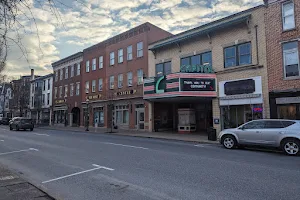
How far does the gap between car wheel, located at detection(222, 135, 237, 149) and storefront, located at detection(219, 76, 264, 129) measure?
548 cm

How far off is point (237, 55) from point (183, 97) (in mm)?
5416

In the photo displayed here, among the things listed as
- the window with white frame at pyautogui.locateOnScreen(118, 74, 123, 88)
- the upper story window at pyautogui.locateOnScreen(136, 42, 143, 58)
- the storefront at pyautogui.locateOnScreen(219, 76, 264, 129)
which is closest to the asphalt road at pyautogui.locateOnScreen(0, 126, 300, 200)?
the storefront at pyautogui.locateOnScreen(219, 76, 264, 129)

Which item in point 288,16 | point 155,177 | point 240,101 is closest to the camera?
point 155,177

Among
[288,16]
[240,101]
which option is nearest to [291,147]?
[240,101]

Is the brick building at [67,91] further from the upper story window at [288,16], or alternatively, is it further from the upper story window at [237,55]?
the upper story window at [288,16]

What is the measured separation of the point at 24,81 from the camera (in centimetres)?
5222

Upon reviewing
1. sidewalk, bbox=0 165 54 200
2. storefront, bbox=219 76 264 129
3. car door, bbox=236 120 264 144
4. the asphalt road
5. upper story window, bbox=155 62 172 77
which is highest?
upper story window, bbox=155 62 172 77

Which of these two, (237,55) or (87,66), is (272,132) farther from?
(87,66)

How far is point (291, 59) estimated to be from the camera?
16234 mm

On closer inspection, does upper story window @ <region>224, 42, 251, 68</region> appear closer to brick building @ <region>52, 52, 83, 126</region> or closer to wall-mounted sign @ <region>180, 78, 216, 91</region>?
wall-mounted sign @ <region>180, 78, 216, 91</region>

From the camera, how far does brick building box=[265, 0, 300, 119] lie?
52.0 feet

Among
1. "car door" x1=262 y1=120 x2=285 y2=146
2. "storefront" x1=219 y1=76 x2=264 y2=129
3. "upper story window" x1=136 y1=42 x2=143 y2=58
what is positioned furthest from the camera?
"upper story window" x1=136 y1=42 x2=143 y2=58

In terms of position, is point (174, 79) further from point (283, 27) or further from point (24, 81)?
point (24, 81)

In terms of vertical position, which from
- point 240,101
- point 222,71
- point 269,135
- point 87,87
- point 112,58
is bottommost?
point 269,135
